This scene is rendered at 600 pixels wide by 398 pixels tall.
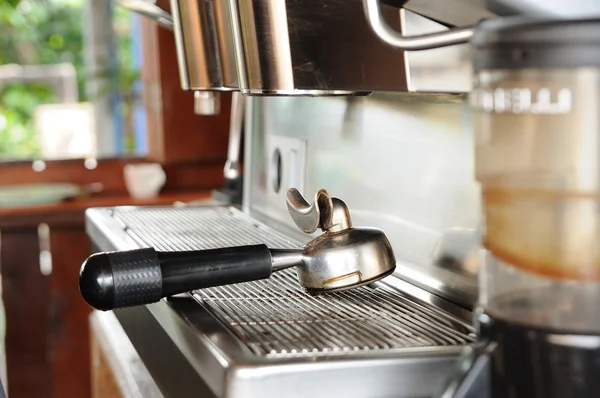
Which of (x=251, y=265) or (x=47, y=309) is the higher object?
(x=251, y=265)

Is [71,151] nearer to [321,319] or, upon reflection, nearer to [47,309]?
[47,309]

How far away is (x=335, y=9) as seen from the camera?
783mm

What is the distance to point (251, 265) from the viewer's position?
2.54 feet

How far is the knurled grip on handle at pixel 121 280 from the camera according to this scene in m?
0.70

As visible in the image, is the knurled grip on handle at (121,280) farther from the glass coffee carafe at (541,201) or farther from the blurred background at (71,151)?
the blurred background at (71,151)

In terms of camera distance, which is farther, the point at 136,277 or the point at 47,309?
the point at 47,309

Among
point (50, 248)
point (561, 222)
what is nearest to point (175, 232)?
point (561, 222)

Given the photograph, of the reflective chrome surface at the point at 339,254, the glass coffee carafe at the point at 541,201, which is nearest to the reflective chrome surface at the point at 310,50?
the reflective chrome surface at the point at 339,254

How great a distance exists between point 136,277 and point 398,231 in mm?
307

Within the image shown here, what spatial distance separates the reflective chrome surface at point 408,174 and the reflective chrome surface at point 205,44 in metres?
0.16

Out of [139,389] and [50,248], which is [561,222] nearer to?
[139,389]

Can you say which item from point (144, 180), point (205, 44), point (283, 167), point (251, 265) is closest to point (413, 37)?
point (251, 265)

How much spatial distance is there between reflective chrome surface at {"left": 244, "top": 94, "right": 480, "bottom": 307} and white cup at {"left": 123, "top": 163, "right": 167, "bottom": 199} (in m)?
1.05

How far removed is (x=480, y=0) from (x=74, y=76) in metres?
2.12
